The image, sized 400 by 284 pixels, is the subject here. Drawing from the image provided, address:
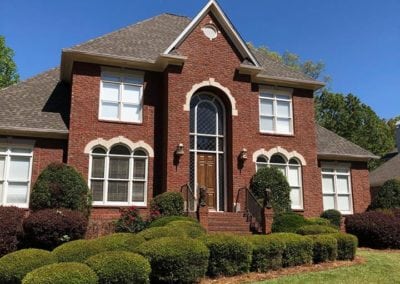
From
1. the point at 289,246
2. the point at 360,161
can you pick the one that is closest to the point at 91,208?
the point at 289,246

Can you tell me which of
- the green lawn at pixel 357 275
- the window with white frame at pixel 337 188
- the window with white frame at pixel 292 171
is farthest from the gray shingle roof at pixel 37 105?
the window with white frame at pixel 337 188

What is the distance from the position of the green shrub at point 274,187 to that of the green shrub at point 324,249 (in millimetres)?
5681

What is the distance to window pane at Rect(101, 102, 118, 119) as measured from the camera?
18.0 metres

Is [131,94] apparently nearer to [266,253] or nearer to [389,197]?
[266,253]

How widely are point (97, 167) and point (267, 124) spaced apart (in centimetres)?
821

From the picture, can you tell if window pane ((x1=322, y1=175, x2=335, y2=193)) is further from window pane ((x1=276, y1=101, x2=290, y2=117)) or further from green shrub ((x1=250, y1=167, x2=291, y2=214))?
green shrub ((x1=250, y1=167, x2=291, y2=214))

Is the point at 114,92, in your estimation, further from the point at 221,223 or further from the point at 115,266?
the point at 115,266

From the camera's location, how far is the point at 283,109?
69.5ft

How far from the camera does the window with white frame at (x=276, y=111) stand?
817 inches

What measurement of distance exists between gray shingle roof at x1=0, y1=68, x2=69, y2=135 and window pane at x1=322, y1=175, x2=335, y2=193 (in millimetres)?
12821

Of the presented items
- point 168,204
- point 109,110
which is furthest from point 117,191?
point 109,110

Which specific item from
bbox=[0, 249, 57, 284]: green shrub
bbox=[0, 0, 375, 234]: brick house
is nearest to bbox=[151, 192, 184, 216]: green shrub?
bbox=[0, 0, 375, 234]: brick house

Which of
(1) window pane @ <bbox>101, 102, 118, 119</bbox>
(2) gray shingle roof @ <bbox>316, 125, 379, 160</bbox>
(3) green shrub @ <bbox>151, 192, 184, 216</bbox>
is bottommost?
(3) green shrub @ <bbox>151, 192, 184, 216</bbox>

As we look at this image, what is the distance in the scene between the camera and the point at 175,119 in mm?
17922
